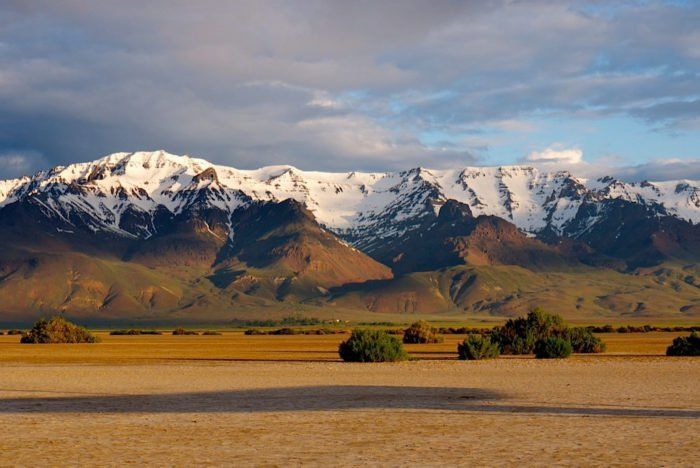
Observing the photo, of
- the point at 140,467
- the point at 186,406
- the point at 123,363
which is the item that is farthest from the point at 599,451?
the point at 123,363

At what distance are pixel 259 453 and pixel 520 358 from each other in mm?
40673

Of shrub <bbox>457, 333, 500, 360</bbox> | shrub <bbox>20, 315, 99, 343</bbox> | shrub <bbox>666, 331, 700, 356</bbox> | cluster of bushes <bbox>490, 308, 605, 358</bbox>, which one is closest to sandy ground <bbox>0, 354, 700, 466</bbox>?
shrub <bbox>457, 333, 500, 360</bbox>

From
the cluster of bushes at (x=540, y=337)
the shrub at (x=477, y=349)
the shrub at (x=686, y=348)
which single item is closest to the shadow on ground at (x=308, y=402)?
the shrub at (x=477, y=349)

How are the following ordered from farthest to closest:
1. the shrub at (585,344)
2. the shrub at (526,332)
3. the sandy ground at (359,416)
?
the shrub at (585,344) < the shrub at (526,332) < the sandy ground at (359,416)

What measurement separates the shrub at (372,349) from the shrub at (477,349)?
339 centimetres

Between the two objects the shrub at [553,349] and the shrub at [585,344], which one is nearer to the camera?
the shrub at [553,349]

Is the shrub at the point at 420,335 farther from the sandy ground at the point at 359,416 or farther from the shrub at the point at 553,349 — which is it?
the sandy ground at the point at 359,416

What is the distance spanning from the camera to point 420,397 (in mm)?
35312

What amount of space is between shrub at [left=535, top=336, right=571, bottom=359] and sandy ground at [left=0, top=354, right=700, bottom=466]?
8.24m

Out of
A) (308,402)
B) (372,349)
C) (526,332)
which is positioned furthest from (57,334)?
(308,402)

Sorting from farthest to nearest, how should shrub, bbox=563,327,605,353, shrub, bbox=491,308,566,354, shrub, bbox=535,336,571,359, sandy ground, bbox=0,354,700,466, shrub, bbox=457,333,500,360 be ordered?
shrub, bbox=563,327,605,353, shrub, bbox=491,308,566,354, shrub, bbox=535,336,571,359, shrub, bbox=457,333,500,360, sandy ground, bbox=0,354,700,466

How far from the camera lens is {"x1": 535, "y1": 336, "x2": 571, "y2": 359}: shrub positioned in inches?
2350

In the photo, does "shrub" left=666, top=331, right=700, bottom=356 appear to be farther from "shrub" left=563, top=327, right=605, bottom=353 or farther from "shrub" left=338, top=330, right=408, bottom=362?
"shrub" left=338, top=330, right=408, bottom=362

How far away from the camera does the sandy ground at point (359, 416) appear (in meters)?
21.4
